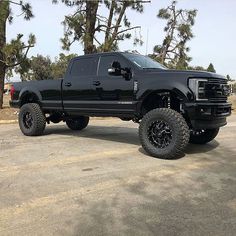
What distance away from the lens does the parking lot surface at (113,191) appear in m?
4.00

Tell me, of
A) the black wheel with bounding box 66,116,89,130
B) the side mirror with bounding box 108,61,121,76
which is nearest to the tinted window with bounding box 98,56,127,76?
the side mirror with bounding box 108,61,121,76

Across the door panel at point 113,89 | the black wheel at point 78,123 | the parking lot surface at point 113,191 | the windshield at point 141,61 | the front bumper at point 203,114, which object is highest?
the windshield at point 141,61

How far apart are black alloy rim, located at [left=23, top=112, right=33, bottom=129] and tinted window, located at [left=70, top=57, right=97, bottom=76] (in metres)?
1.76

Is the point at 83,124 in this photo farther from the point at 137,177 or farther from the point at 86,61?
the point at 137,177

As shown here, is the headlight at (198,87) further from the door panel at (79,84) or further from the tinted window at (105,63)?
the door panel at (79,84)

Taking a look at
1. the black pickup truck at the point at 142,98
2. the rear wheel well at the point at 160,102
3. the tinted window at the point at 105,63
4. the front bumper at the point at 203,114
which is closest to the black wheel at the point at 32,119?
the black pickup truck at the point at 142,98

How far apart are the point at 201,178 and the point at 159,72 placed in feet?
8.00

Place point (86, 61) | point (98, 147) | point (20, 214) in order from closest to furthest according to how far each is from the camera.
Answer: point (20, 214) < point (98, 147) < point (86, 61)

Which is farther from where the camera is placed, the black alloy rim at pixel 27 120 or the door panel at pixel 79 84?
the black alloy rim at pixel 27 120

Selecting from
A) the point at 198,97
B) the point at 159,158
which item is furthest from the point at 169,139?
the point at 198,97

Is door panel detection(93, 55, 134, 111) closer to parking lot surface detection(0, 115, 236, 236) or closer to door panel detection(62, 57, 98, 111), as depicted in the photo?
door panel detection(62, 57, 98, 111)

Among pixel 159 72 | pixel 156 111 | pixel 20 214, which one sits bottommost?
pixel 20 214

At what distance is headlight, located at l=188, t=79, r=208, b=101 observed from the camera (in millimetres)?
6961

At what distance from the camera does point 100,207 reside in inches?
178
